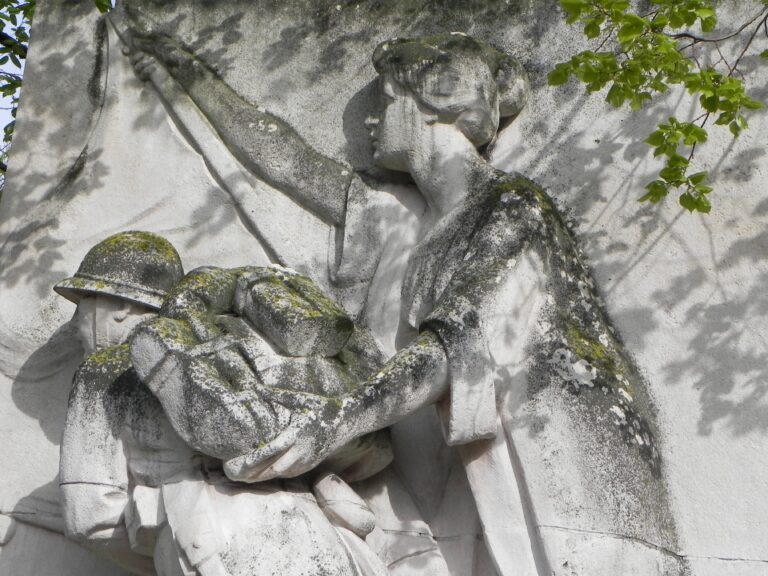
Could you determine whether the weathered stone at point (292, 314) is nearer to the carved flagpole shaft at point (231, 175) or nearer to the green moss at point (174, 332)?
the green moss at point (174, 332)

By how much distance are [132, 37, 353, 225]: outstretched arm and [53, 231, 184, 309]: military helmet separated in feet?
2.54

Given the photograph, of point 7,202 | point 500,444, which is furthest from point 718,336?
point 7,202

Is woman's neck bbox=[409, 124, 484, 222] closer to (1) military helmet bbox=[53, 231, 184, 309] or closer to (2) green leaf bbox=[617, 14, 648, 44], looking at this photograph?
(2) green leaf bbox=[617, 14, 648, 44]

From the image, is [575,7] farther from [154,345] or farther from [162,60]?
[162,60]

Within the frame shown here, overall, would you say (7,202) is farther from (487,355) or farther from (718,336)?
(718,336)

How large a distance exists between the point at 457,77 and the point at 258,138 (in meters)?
0.97

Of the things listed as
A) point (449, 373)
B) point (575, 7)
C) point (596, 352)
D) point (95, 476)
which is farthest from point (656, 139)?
point (95, 476)

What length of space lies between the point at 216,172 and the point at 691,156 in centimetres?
203

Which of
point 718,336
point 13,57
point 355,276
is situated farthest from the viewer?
point 13,57

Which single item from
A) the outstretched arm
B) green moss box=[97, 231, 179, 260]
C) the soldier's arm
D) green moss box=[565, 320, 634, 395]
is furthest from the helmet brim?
green moss box=[565, 320, 634, 395]

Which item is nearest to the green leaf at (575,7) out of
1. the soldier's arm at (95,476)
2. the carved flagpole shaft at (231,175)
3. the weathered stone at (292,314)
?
the weathered stone at (292,314)

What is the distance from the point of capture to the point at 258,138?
688 centimetres

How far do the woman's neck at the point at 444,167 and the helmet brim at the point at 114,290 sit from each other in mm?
1126

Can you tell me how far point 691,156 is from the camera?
6.21 meters
